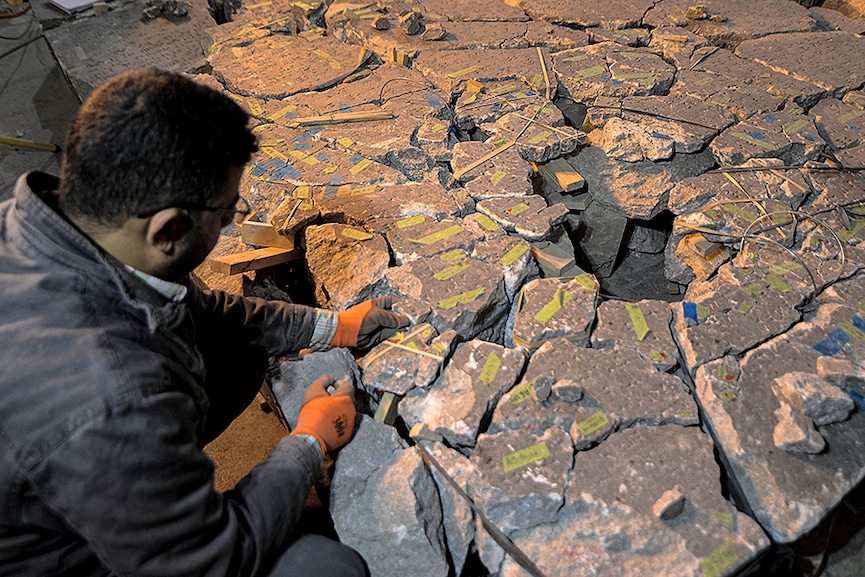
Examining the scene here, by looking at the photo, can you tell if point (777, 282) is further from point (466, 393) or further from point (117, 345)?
point (117, 345)

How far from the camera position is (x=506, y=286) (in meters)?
2.32

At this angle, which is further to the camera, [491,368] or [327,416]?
[491,368]

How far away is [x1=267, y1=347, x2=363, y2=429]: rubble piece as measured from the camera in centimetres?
203

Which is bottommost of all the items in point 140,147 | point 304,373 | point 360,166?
point 304,373

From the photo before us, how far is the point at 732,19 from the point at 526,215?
9.69 feet

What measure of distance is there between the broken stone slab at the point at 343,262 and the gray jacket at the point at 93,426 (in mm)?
897

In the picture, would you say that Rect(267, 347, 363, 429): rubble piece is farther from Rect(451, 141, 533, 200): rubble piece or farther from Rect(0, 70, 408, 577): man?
Rect(451, 141, 533, 200): rubble piece

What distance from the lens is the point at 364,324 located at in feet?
7.01

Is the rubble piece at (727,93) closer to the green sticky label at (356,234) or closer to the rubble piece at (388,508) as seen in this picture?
the green sticky label at (356,234)

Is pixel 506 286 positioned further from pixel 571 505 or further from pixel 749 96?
pixel 749 96

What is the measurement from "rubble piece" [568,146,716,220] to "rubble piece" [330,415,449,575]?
6.29 feet

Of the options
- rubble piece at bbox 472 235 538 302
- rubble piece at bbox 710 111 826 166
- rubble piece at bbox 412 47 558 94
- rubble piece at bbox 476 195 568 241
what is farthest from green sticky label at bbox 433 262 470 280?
rubble piece at bbox 710 111 826 166

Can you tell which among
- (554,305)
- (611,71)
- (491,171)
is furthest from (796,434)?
(611,71)

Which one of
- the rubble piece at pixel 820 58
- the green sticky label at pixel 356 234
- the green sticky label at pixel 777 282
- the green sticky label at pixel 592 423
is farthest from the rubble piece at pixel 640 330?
the rubble piece at pixel 820 58
